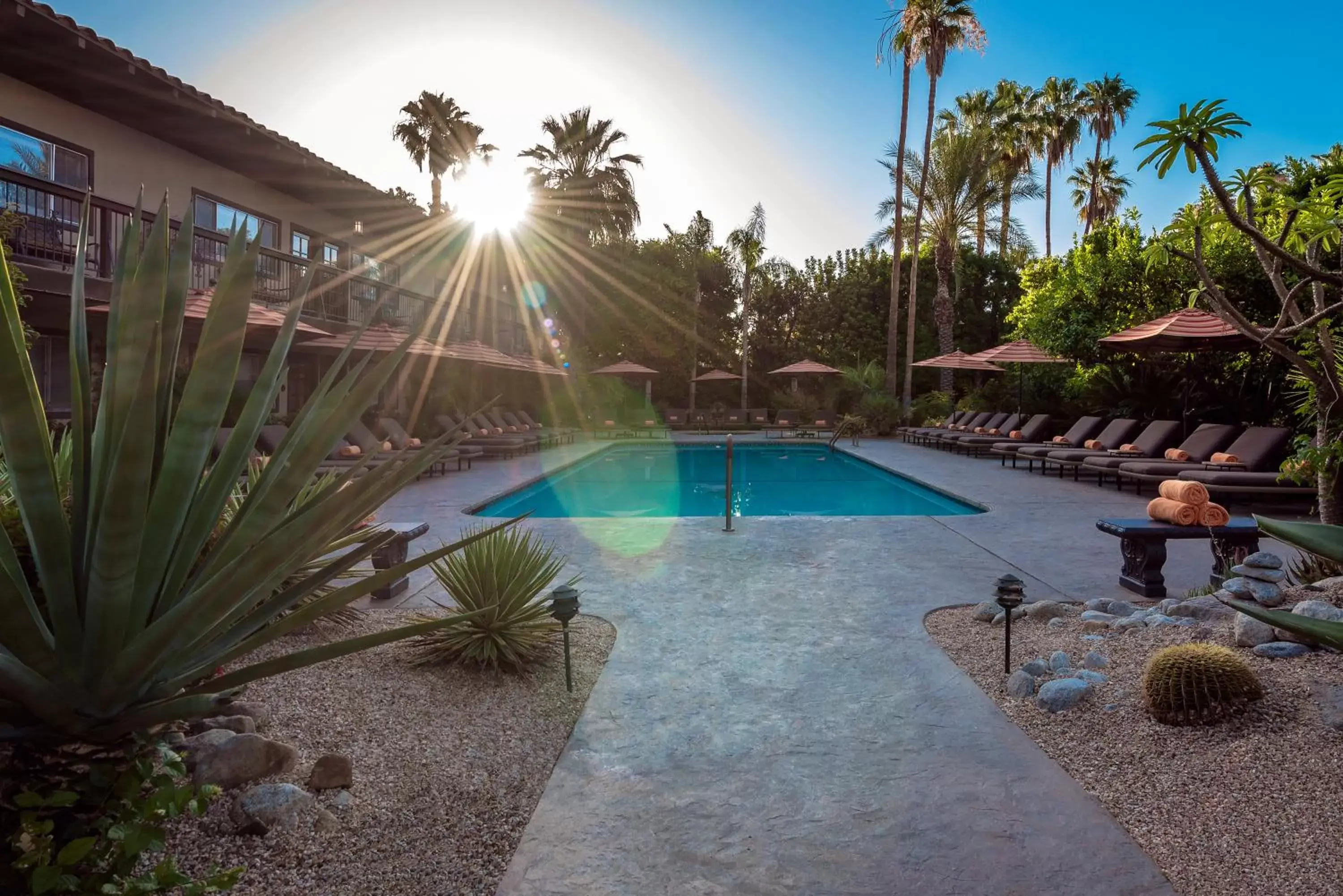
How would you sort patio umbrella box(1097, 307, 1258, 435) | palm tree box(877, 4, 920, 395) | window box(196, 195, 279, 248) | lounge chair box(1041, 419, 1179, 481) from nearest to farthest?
patio umbrella box(1097, 307, 1258, 435), lounge chair box(1041, 419, 1179, 481), window box(196, 195, 279, 248), palm tree box(877, 4, 920, 395)

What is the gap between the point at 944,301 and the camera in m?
29.9

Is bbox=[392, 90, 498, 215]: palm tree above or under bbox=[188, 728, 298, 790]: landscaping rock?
above

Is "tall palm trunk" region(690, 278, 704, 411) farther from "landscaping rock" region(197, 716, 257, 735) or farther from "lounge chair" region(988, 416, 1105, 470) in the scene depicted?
→ "landscaping rock" region(197, 716, 257, 735)

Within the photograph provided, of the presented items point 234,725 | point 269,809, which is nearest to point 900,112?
point 234,725

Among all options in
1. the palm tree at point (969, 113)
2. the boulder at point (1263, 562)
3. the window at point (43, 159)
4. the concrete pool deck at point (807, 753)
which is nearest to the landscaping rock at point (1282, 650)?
the boulder at point (1263, 562)

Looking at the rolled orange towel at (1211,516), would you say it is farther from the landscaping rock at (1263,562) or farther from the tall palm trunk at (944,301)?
the tall palm trunk at (944,301)

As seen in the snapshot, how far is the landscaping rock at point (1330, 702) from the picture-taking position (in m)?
3.23

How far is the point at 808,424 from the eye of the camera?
90.8ft

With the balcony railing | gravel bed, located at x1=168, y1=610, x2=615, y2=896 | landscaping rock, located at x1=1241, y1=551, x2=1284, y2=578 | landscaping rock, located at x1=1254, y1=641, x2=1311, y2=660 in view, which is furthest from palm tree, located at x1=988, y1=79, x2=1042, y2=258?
gravel bed, located at x1=168, y1=610, x2=615, y2=896

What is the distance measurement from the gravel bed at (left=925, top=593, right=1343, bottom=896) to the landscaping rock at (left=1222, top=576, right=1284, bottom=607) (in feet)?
2.37

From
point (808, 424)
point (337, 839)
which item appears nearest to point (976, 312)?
point (808, 424)

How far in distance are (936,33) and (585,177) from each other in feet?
44.8

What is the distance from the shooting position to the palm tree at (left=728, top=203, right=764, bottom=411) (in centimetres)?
3625

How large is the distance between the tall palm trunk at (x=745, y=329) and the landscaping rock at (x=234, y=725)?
2948 cm
